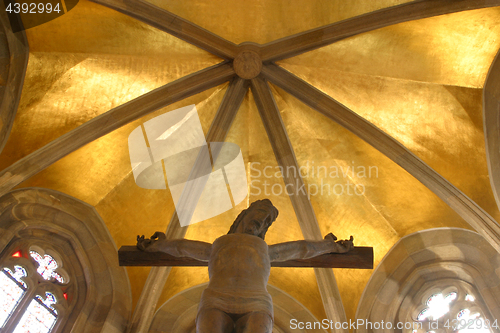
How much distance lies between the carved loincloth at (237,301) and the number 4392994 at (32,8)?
6453mm

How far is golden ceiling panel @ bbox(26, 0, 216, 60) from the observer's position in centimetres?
855

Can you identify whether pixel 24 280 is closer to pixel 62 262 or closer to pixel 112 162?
pixel 62 262

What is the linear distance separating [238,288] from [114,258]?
551cm

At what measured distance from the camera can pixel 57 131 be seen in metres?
8.76

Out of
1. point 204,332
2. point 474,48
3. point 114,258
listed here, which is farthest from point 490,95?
point 114,258

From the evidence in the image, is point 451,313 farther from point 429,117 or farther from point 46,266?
point 46,266

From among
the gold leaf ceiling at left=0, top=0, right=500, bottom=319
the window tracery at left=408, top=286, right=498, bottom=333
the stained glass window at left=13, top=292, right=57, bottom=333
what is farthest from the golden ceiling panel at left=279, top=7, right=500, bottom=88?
the stained glass window at left=13, top=292, right=57, bottom=333

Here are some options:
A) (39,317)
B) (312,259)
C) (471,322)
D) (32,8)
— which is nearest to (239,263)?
(312,259)

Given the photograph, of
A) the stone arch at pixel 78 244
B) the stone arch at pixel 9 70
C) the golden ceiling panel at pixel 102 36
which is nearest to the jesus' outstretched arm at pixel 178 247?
the stone arch at pixel 78 244

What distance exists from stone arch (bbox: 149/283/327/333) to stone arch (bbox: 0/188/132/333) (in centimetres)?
67

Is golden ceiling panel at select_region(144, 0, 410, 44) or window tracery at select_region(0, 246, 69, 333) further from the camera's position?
golden ceiling panel at select_region(144, 0, 410, 44)

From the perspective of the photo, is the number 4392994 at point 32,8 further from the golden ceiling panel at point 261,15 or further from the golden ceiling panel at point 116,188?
the golden ceiling panel at point 116,188

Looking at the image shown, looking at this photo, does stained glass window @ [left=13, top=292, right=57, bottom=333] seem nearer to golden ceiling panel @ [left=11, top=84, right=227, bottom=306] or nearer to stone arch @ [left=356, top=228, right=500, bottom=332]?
golden ceiling panel @ [left=11, top=84, right=227, bottom=306]

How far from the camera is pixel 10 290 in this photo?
7.54m
